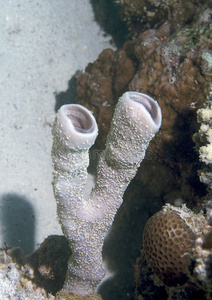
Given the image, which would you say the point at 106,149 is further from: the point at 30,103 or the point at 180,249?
the point at 30,103

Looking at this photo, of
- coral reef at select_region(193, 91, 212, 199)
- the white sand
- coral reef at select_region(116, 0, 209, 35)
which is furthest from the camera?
the white sand

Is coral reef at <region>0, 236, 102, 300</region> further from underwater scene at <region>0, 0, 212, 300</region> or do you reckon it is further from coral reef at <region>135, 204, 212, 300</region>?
coral reef at <region>135, 204, 212, 300</region>

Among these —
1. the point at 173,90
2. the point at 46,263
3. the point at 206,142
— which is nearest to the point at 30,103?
the point at 173,90

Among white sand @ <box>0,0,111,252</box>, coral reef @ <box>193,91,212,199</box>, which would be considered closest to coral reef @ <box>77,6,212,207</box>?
coral reef @ <box>193,91,212,199</box>

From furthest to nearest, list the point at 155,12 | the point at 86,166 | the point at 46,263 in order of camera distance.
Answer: the point at 155,12 → the point at 46,263 → the point at 86,166

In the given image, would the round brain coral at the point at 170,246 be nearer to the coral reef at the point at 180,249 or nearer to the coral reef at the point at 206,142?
the coral reef at the point at 180,249
